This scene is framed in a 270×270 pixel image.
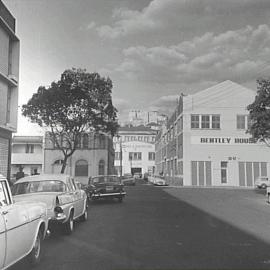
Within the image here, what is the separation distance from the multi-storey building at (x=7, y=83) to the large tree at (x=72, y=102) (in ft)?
5.02

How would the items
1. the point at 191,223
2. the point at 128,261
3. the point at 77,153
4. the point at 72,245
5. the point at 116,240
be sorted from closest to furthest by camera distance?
the point at 128,261 < the point at 72,245 < the point at 116,240 < the point at 191,223 < the point at 77,153

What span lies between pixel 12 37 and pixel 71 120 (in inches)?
216

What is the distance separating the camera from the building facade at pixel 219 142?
47.4 meters

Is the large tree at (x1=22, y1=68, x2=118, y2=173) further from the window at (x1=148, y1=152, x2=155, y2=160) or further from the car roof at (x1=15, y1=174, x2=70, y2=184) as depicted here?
the window at (x1=148, y1=152, x2=155, y2=160)

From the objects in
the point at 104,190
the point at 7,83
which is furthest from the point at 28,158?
the point at 104,190

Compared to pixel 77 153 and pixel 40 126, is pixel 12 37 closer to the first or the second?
pixel 40 126

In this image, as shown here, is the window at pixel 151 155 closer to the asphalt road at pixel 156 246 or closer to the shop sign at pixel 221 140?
the shop sign at pixel 221 140

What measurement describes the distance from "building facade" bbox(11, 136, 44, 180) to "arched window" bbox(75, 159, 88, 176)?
29.9 feet

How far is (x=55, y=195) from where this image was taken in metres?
9.47

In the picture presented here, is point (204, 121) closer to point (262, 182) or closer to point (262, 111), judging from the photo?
point (262, 182)

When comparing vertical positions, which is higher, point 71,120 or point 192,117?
point 192,117

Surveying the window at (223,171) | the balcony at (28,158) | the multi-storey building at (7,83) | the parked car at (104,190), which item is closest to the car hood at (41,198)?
the multi-storey building at (7,83)

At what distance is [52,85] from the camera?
77.3 ft

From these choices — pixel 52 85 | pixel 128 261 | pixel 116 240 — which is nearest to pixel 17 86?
pixel 52 85
